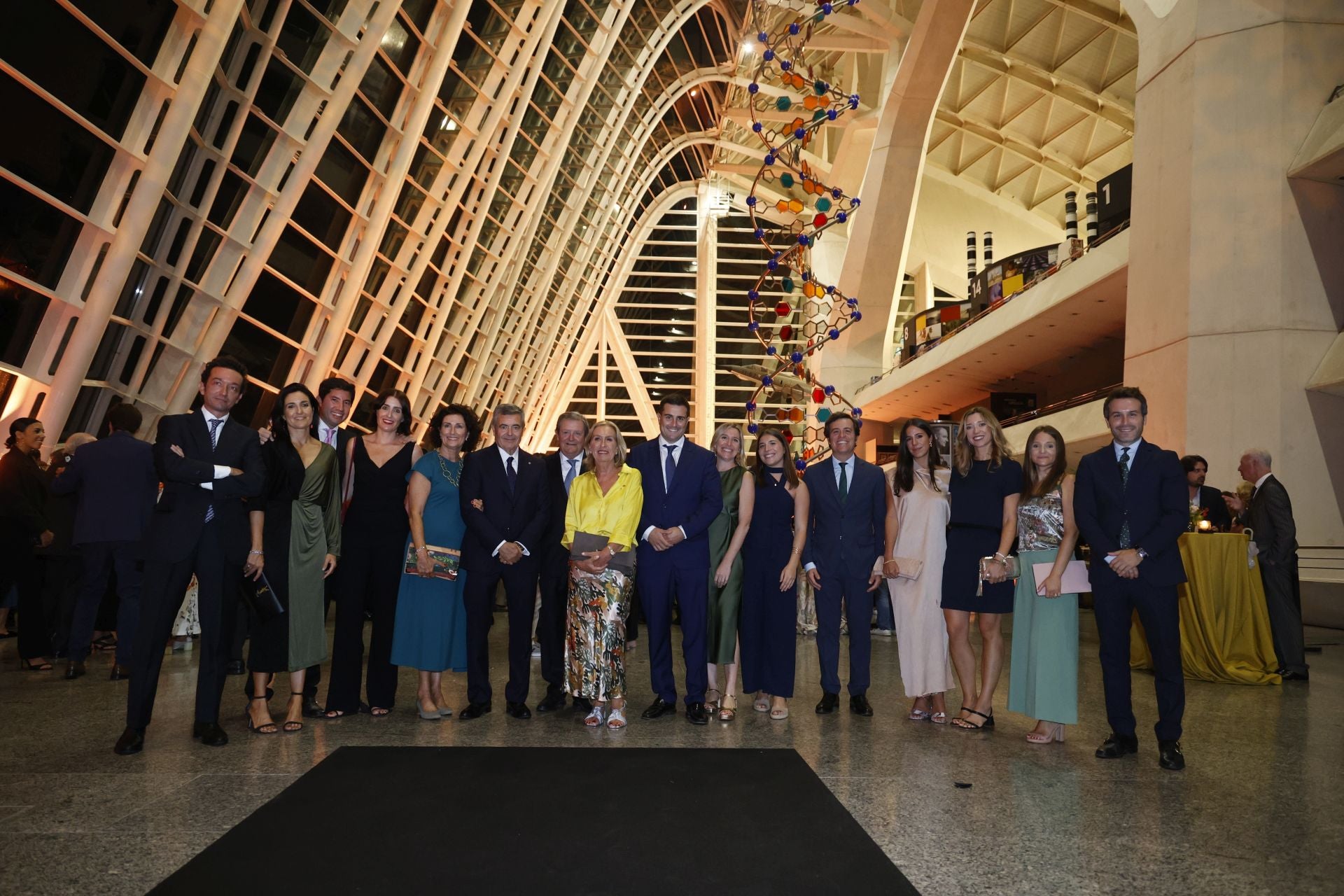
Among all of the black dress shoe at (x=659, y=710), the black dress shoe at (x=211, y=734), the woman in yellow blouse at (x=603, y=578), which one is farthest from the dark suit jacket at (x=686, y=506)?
the black dress shoe at (x=211, y=734)

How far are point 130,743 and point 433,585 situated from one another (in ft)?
5.69

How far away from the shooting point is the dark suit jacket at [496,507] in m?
5.60

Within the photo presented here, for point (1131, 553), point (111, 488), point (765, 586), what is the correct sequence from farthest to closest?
point (111, 488), point (765, 586), point (1131, 553)

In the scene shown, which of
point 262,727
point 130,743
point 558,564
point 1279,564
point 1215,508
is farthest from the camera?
point 1215,508

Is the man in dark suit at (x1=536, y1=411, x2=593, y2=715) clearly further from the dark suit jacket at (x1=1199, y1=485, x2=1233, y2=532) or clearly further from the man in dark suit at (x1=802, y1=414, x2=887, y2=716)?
the dark suit jacket at (x1=1199, y1=485, x2=1233, y2=532)

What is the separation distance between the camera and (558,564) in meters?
6.24

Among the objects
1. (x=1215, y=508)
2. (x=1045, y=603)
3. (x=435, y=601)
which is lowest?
(x=435, y=601)

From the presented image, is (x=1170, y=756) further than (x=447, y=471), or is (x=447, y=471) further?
(x=447, y=471)

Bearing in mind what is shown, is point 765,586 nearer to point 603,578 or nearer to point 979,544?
point 603,578

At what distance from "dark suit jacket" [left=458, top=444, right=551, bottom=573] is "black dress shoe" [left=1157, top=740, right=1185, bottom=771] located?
3.56 metres

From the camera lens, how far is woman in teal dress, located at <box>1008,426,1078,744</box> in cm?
511

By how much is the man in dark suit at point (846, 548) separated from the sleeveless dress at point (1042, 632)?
897mm

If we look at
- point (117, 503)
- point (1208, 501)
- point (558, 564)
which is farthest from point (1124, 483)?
point (117, 503)

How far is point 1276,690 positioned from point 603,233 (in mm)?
26980
